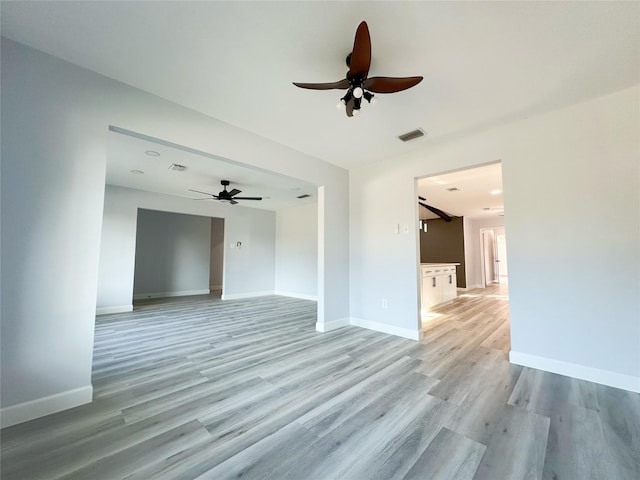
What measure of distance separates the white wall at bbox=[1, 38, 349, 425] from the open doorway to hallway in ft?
13.8

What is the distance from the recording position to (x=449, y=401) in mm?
1867

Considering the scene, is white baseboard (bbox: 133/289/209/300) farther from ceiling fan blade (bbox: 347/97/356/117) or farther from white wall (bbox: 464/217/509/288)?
white wall (bbox: 464/217/509/288)

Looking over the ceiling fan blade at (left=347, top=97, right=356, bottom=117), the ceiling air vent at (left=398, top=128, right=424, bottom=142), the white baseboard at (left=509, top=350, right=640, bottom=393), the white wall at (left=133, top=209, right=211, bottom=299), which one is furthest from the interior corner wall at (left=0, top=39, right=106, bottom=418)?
the white wall at (left=133, top=209, right=211, bottom=299)

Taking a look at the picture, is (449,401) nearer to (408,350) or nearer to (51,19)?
(408,350)

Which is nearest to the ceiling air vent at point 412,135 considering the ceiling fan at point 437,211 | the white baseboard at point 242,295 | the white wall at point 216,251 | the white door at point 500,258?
the ceiling fan at point 437,211

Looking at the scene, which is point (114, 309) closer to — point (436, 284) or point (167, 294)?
point (167, 294)

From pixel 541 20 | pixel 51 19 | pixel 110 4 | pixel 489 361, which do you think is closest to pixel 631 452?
pixel 489 361

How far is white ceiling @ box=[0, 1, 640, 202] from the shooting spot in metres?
1.54

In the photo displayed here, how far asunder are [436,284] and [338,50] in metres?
5.07

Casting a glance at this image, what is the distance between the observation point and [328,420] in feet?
5.38

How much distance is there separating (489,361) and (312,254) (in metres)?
4.77

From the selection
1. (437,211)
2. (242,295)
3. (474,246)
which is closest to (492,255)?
(474,246)

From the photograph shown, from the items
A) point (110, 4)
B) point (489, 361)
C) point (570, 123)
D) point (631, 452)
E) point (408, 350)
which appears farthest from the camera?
point (408, 350)

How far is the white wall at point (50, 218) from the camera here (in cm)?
164
